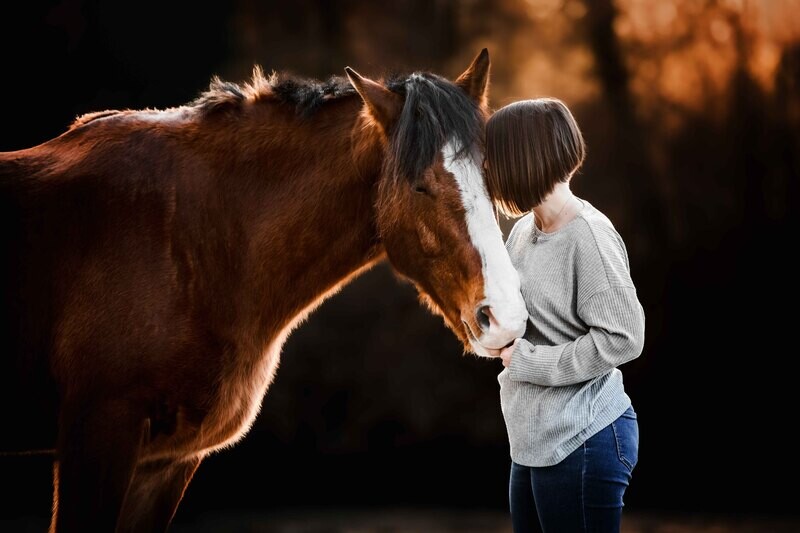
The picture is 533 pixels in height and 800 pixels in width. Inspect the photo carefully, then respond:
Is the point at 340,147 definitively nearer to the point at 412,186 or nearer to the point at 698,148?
the point at 412,186

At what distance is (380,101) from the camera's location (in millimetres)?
2006

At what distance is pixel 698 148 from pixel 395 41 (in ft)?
6.42

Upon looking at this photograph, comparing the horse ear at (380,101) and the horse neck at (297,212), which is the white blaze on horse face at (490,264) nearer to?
the horse ear at (380,101)

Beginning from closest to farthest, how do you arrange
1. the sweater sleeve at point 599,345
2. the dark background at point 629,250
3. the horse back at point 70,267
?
the sweater sleeve at point 599,345 < the horse back at point 70,267 < the dark background at point 629,250

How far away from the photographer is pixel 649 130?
473 centimetres

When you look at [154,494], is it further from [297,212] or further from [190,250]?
[297,212]

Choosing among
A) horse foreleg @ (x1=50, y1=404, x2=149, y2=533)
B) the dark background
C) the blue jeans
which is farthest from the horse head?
the dark background

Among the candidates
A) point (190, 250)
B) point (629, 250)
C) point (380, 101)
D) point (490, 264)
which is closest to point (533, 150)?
point (490, 264)

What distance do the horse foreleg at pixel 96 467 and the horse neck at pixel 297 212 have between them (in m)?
0.44

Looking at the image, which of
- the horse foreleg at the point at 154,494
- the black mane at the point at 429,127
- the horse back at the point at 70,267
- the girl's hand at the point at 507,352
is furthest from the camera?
the horse foreleg at the point at 154,494

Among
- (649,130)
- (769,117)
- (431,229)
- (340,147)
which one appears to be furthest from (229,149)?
(769,117)

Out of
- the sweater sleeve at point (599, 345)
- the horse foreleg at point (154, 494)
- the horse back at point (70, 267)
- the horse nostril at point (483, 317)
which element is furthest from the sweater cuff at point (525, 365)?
the horse foreleg at point (154, 494)

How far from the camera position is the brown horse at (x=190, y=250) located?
1991 mm

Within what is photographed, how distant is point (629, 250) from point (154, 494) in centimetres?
332
